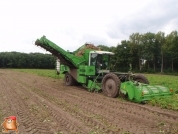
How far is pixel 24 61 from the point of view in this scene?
56219 mm

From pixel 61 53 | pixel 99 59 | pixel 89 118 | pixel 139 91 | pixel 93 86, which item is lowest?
pixel 89 118

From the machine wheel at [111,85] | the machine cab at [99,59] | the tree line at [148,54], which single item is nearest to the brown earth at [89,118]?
the machine wheel at [111,85]

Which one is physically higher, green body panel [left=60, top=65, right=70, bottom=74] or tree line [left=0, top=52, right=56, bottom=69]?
tree line [left=0, top=52, right=56, bottom=69]

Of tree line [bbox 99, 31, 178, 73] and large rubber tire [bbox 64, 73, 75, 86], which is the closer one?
large rubber tire [bbox 64, 73, 75, 86]

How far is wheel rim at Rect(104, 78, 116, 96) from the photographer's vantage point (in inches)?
344

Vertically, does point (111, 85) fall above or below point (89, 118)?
above

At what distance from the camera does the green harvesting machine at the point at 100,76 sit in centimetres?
779

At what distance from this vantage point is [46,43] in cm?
1079

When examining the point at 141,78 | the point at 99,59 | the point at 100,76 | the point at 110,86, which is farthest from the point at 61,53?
the point at 141,78

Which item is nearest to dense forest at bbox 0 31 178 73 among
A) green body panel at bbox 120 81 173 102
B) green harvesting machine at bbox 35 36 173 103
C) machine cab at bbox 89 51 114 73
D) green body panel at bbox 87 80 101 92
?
green harvesting machine at bbox 35 36 173 103

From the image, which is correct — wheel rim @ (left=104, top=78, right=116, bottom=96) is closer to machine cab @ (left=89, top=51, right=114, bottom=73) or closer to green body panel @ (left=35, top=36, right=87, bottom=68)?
machine cab @ (left=89, top=51, right=114, bottom=73)

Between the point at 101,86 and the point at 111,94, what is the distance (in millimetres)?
963

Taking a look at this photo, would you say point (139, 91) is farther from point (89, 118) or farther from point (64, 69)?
point (64, 69)

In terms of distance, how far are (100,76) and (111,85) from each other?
1.99m
